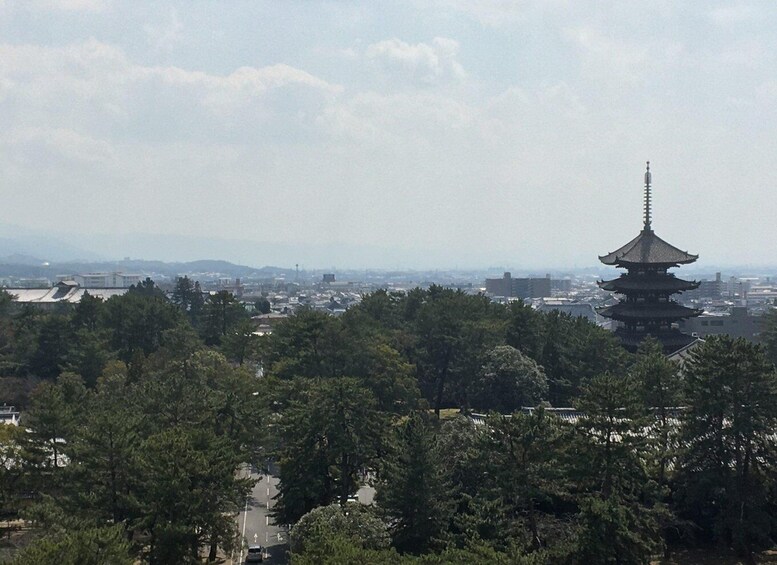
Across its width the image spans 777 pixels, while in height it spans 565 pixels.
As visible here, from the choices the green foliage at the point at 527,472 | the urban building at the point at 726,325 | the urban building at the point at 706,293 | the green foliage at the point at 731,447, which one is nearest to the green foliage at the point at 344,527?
the green foliage at the point at 527,472

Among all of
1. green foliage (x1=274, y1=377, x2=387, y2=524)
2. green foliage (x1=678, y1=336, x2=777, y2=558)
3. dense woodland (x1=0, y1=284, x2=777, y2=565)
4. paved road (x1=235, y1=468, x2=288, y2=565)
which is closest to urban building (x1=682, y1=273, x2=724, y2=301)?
paved road (x1=235, y1=468, x2=288, y2=565)

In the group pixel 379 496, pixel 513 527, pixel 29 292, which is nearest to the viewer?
pixel 513 527

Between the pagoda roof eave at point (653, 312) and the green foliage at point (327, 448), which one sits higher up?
the pagoda roof eave at point (653, 312)

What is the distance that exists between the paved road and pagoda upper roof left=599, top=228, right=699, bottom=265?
23.5 m

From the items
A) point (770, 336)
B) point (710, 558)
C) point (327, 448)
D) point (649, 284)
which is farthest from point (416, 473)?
point (770, 336)

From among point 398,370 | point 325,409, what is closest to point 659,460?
point 325,409

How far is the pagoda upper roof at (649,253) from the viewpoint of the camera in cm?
4381

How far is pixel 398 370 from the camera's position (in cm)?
3775

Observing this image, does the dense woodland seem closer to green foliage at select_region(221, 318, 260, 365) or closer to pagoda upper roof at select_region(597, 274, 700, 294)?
green foliage at select_region(221, 318, 260, 365)

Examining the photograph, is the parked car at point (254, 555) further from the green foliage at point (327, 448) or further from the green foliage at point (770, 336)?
the green foliage at point (770, 336)

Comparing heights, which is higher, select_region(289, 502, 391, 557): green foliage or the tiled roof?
the tiled roof

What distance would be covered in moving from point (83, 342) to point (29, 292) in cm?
7906

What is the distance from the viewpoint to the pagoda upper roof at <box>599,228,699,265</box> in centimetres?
4381

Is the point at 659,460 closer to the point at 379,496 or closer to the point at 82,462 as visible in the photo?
the point at 379,496
